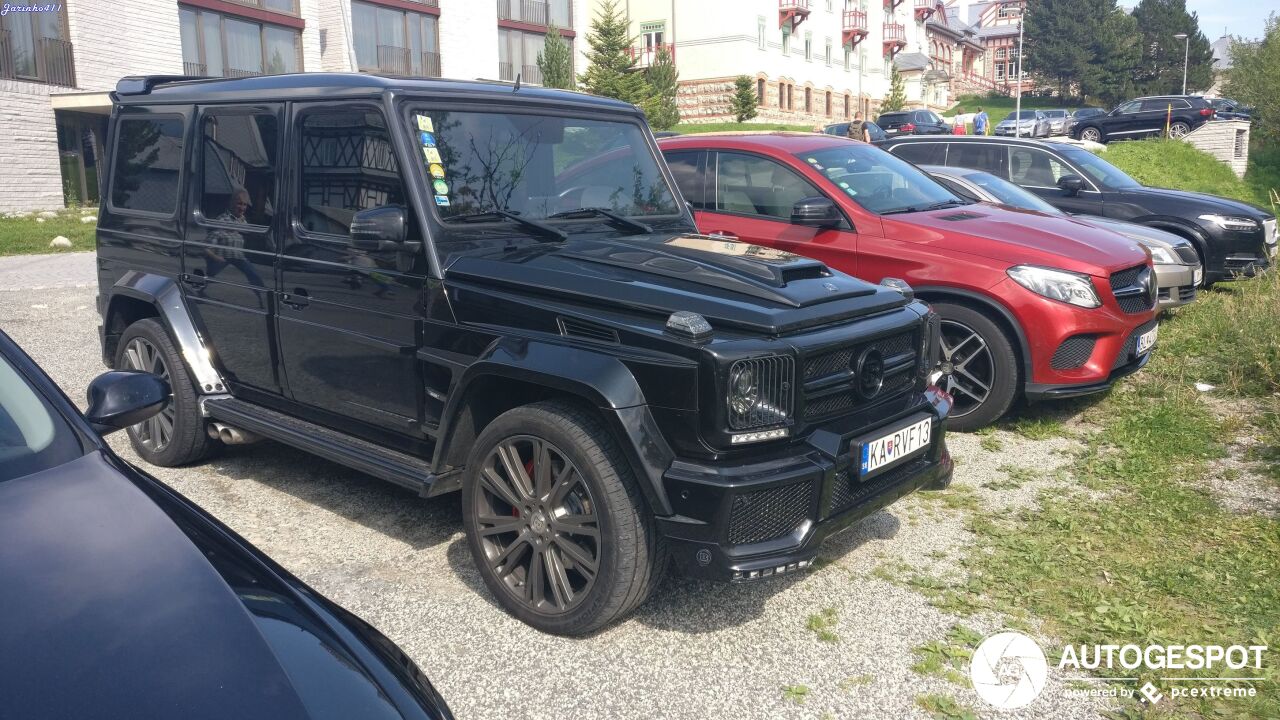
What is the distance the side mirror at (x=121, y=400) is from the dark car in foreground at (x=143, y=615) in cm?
16

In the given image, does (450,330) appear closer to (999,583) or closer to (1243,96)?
(999,583)

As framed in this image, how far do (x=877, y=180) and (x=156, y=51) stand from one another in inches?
978

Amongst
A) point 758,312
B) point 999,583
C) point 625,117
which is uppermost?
point 625,117

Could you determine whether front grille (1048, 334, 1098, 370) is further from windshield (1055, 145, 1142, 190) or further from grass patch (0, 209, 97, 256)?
grass patch (0, 209, 97, 256)

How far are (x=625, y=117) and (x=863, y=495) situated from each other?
2351 millimetres

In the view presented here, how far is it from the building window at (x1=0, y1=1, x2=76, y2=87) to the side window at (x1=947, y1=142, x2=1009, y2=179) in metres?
21.8

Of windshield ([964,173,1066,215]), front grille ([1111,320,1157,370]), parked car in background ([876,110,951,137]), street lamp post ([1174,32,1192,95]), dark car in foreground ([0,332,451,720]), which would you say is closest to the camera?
dark car in foreground ([0,332,451,720])

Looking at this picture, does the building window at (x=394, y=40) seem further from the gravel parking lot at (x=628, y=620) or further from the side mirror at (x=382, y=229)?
the side mirror at (x=382, y=229)

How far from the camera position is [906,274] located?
6469 millimetres

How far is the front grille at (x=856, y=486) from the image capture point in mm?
3533

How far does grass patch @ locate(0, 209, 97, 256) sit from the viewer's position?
16969 millimetres

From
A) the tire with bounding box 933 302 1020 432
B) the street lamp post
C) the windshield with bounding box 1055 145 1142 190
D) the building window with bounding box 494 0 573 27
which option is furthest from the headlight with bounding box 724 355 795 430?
the street lamp post

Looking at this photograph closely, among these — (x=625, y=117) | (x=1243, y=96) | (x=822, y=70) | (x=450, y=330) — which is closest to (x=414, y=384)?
(x=450, y=330)

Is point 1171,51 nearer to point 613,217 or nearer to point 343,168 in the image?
point 613,217
